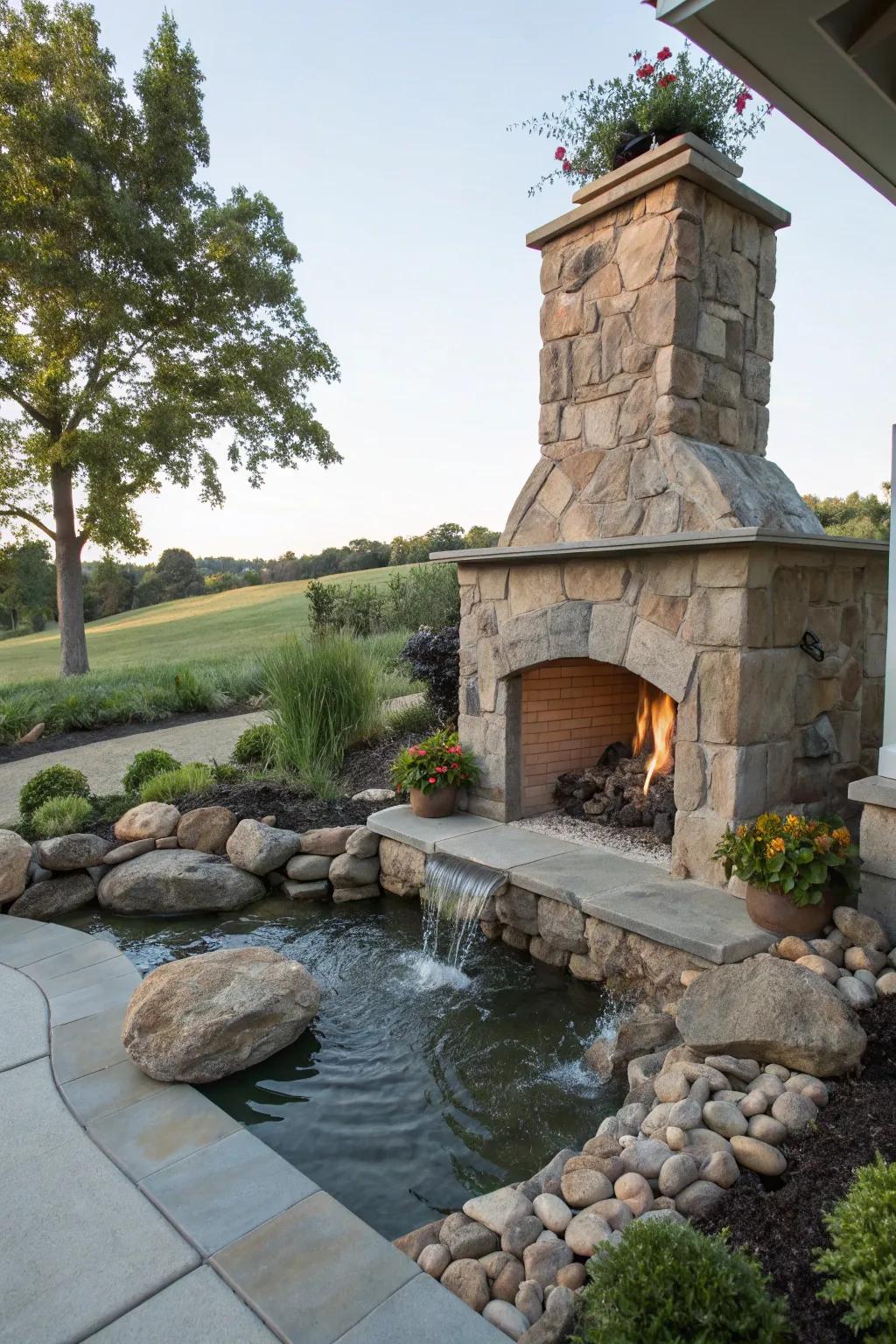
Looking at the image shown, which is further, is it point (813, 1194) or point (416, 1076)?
point (416, 1076)

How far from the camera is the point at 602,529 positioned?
4523 millimetres

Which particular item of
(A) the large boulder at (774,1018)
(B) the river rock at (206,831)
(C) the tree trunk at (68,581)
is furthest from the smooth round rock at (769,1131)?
(C) the tree trunk at (68,581)

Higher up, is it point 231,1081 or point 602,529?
point 602,529

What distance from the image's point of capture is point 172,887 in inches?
194

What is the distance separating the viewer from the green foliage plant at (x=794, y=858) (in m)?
3.26

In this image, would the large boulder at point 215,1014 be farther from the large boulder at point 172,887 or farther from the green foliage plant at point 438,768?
the green foliage plant at point 438,768

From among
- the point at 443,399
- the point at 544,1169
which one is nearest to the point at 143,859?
the point at 544,1169

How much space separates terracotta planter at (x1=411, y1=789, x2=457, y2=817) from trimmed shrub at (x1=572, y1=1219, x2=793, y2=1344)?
3.54 meters

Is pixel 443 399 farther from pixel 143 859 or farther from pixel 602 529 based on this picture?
pixel 143 859

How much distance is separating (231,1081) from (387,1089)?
64 centimetres

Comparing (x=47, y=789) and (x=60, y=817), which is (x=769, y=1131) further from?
(x=47, y=789)

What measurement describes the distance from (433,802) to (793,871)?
2.49 m

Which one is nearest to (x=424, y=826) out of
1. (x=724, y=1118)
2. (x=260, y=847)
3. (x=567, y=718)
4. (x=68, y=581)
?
(x=260, y=847)

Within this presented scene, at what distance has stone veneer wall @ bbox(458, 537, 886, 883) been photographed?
3729 mm
